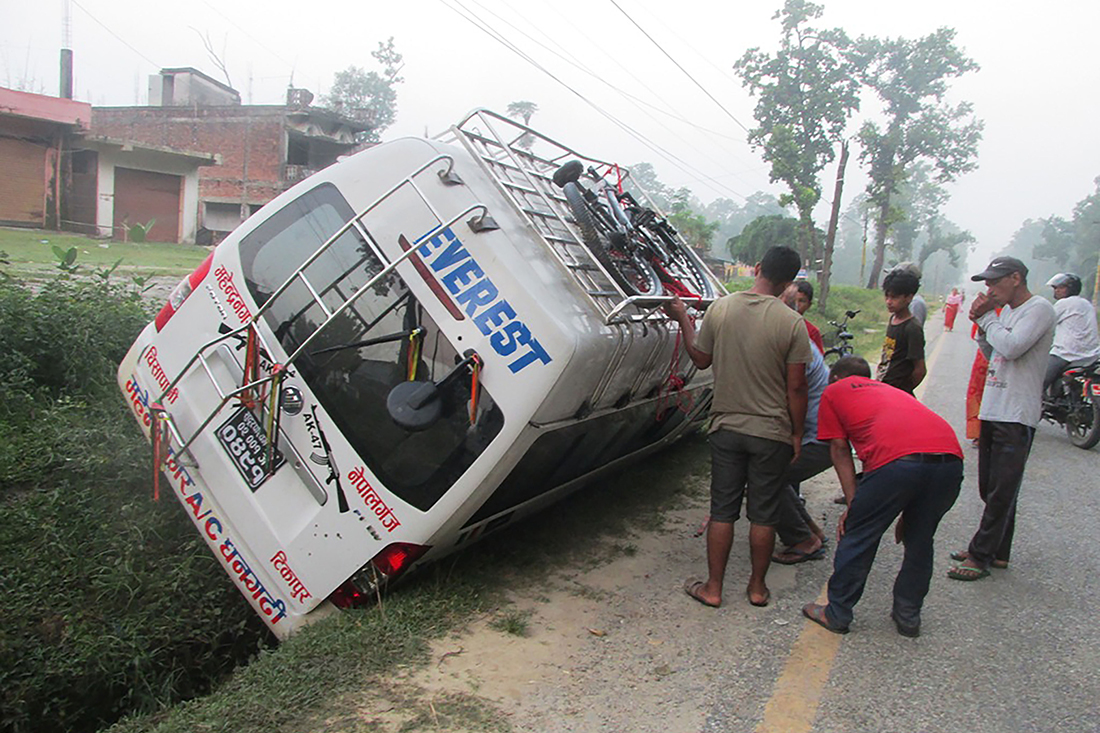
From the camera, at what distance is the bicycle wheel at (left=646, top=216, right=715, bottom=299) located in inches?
194

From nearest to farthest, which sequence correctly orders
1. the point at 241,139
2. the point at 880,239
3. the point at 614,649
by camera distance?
the point at 614,649 → the point at 241,139 → the point at 880,239

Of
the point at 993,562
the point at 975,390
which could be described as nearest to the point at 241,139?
the point at 975,390

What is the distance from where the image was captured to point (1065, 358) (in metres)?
8.34

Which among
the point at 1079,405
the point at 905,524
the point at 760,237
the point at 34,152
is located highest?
the point at 760,237

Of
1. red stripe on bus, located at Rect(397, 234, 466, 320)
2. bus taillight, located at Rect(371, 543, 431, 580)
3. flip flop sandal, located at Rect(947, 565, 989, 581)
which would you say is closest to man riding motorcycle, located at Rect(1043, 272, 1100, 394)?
flip flop sandal, located at Rect(947, 565, 989, 581)

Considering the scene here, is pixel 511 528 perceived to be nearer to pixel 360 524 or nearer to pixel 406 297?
pixel 360 524

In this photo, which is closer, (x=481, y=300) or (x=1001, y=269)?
(x=481, y=300)

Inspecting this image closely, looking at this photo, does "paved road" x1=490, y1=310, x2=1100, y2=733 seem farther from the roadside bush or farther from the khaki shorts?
the roadside bush

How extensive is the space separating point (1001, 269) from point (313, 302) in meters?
3.54

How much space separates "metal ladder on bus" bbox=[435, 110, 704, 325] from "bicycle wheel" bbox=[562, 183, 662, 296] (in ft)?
0.38

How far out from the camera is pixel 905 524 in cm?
353

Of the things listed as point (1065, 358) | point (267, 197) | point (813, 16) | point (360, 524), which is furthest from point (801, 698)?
point (813, 16)

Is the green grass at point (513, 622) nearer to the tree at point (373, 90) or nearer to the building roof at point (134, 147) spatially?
the building roof at point (134, 147)

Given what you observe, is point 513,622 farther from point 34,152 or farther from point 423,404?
point 34,152
